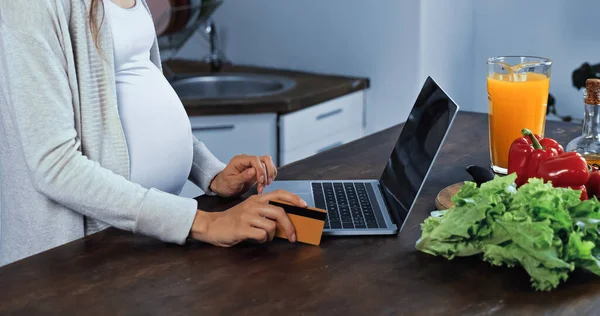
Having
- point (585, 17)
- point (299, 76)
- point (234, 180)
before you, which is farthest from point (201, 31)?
point (234, 180)

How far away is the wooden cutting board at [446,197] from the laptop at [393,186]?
8cm

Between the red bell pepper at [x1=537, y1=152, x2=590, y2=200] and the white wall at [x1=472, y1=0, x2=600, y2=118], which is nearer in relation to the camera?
the red bell pepper at [x1=537, y1=152, x2=590, y2=200]

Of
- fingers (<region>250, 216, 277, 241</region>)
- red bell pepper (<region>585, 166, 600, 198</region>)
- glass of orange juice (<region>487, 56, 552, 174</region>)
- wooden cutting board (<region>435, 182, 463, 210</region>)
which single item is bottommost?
wooden cutting board (<region>435, 182, 463, 210</region>)

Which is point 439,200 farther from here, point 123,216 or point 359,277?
point 123,216

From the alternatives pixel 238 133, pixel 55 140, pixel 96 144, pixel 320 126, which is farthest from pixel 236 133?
pixel 55 140

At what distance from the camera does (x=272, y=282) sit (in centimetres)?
108

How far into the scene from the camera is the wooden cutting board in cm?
136

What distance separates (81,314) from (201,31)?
2.27 metres

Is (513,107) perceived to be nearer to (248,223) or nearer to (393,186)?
(393,186)

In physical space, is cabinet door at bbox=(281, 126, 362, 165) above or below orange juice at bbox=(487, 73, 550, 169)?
below

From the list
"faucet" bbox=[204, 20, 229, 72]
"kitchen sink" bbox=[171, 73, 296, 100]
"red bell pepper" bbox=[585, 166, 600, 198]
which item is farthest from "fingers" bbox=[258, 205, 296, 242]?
"faucet" bbox=[204, 20, 229, 72]

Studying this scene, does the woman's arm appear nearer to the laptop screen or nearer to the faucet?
the laptop screen

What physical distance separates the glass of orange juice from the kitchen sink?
1349 mm

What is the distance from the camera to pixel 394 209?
1325 mm
